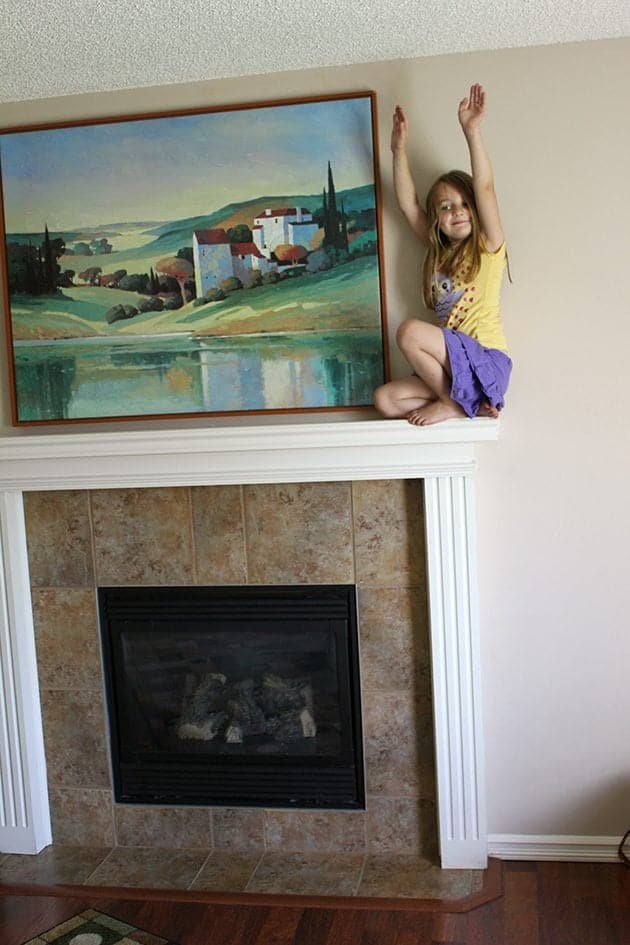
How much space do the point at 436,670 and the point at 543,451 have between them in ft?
2.24

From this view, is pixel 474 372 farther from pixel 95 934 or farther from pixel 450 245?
pixel 95 934

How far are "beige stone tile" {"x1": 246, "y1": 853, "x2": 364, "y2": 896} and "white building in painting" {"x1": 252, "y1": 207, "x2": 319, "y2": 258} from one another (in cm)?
177

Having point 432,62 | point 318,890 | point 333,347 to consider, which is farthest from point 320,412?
point 318,890

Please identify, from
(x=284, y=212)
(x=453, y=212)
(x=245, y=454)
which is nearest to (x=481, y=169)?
(x=453, y=212)

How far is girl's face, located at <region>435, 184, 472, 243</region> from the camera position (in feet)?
9.02

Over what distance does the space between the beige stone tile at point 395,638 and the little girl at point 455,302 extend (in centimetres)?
53

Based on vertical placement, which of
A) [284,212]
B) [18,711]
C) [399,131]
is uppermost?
[399,131]

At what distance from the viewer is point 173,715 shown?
3.21m

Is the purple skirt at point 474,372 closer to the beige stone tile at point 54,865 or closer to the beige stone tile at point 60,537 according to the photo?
the beige stone tile at point 60,537

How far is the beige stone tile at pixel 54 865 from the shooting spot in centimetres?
307

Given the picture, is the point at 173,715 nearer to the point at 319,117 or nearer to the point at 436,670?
the point at 436,670

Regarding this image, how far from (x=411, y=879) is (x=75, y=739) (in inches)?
43.4

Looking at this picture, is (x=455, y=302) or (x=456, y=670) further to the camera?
(x=456, y=670)

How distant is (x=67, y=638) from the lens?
319cm
